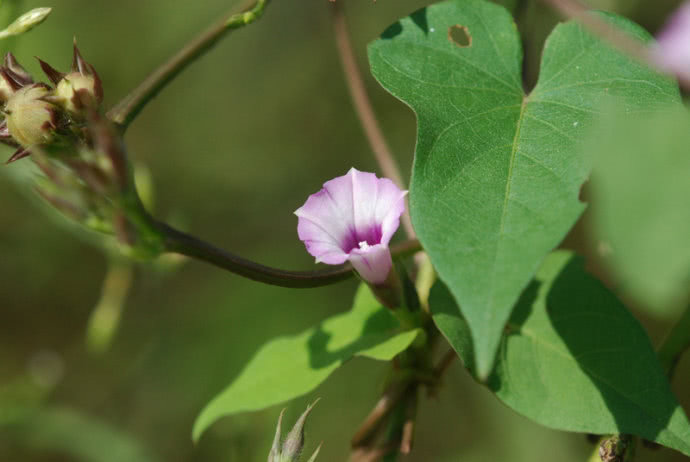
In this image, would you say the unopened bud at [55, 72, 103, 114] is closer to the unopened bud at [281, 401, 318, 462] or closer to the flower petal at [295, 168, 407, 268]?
the flower petal at [295, 168, 407, 268]

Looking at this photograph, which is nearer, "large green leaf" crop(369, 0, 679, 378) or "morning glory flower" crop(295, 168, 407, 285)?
"large green leaf" crop(369, 0, 679, 378)

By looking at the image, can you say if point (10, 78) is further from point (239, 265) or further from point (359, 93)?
point (359, 93)

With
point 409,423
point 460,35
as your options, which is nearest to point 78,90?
point 409,423

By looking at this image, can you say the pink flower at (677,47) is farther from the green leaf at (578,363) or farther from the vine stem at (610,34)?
the green leaf at (578,363)

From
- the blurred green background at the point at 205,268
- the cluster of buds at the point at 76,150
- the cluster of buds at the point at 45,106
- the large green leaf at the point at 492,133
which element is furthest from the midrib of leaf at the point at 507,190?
the blurred green background at the point at 205,268

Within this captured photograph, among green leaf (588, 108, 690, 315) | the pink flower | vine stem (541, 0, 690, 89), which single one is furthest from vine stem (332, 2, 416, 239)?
green leaf (588, 108, 690, 315)
